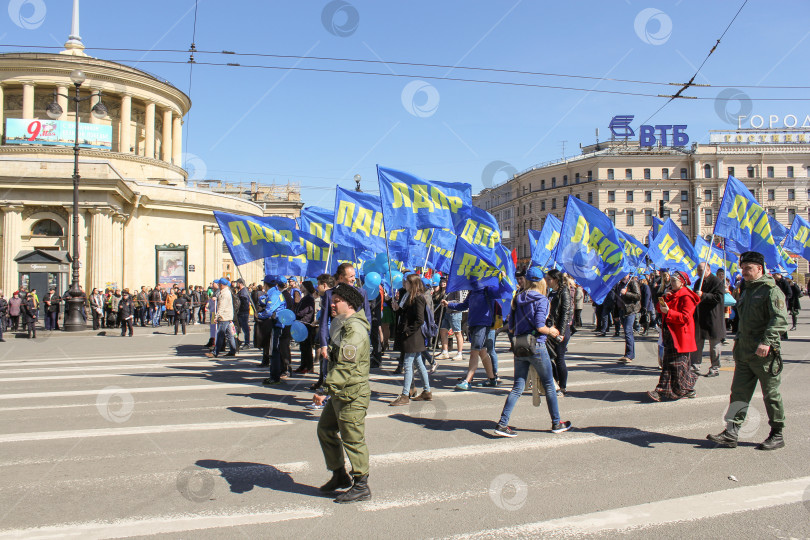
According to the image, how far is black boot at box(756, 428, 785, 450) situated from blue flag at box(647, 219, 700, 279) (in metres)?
10.1

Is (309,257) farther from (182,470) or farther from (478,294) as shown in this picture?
(182,470)

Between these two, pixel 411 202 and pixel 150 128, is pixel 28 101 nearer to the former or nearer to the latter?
pixel 150 128

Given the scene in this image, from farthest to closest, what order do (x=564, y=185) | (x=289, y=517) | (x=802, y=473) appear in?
(x=564, y=185)
(x=802, y=473)
(x=289, y=517)

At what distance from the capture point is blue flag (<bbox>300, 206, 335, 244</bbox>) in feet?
50.6

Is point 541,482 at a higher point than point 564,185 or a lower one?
lower

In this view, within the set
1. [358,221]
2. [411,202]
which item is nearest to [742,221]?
[411,202]

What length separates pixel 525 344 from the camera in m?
6.58

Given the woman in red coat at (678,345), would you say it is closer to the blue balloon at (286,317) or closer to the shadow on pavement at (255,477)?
the blue balloon at (286,317)

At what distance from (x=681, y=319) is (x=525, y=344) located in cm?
306

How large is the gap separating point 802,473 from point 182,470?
5305 millimetres

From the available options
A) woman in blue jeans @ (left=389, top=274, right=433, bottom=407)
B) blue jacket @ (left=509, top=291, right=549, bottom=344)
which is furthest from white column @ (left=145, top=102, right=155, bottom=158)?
blue jacket @ (left=509, top=291, right=549, bottom=344)

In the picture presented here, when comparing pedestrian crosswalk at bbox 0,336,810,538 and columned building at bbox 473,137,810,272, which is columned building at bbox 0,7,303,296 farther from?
columned building at bbox 473,137,810,272

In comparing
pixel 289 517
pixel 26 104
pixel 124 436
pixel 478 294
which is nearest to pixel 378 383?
pixel 478 294

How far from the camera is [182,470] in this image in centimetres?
543
